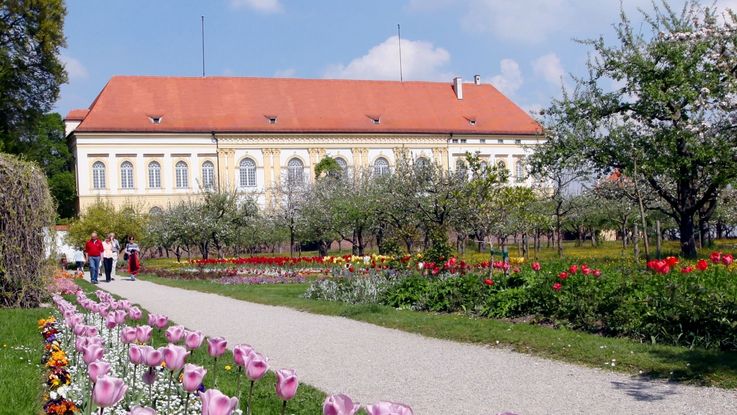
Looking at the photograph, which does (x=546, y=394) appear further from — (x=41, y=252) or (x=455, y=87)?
(x=455, y=87)

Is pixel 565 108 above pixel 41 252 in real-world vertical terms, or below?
above

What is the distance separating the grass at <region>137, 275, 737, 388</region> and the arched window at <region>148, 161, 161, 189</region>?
52598mm

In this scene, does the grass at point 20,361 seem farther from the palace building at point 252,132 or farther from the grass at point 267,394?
the palace building at point 252,132

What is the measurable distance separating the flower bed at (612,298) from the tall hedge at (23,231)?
20.5 feet

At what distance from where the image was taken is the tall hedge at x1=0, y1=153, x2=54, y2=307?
46.3 ft

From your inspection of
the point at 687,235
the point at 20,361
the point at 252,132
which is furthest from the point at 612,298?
the point at 252,132

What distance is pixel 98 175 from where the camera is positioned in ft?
207

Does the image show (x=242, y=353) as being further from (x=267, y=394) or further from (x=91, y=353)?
(x=267, y=394)

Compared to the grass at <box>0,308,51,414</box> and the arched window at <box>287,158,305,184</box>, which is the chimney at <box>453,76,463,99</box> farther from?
the grass at <box>0,308,51,414</box>

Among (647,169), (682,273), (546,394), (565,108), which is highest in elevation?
(565,108)

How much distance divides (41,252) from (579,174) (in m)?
17.1

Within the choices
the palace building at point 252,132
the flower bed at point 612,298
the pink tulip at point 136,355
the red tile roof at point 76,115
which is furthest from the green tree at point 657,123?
the red tile roof at point 76,115

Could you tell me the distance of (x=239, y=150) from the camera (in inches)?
2564

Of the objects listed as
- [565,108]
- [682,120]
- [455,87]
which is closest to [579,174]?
[565,108]
